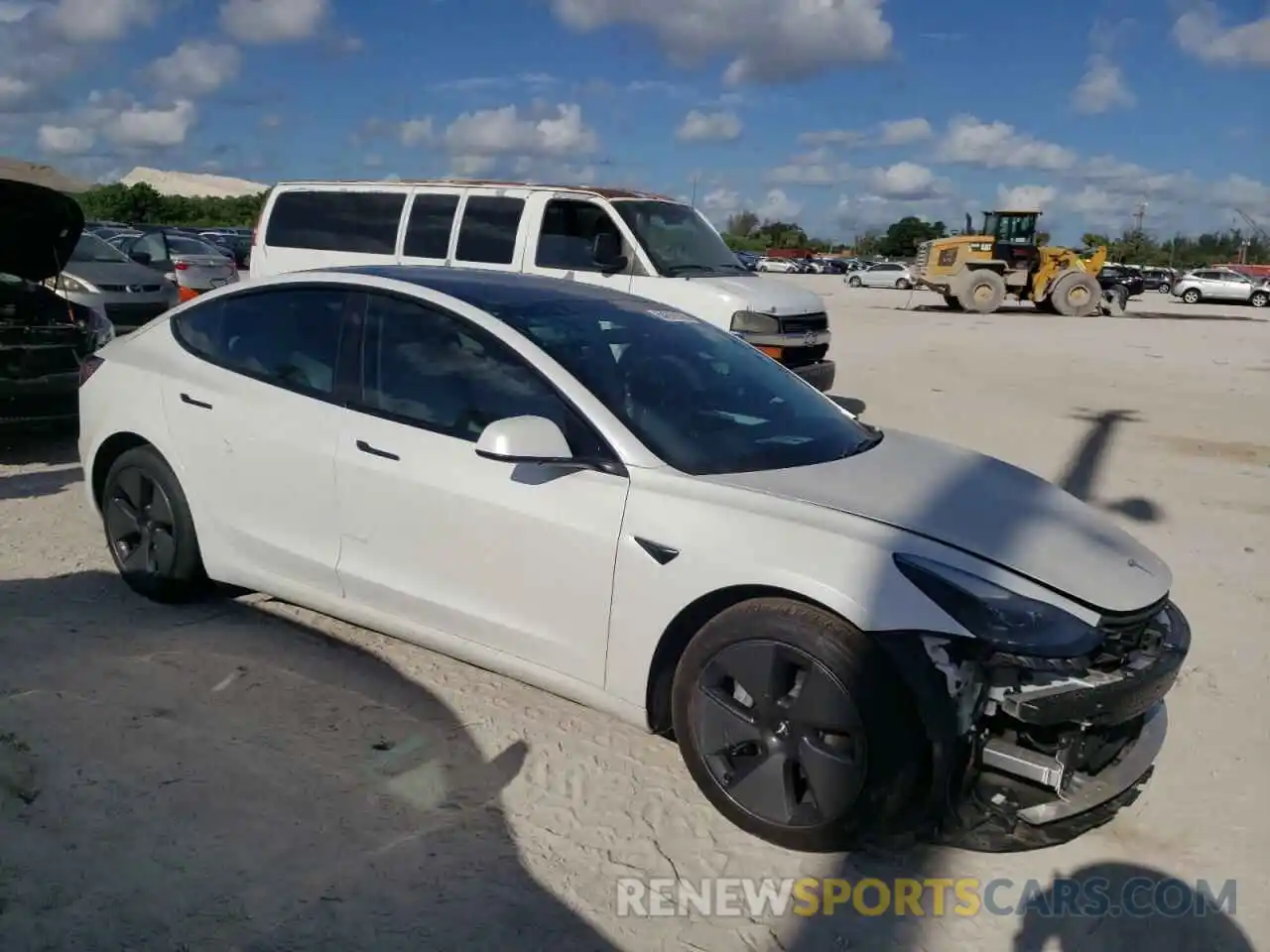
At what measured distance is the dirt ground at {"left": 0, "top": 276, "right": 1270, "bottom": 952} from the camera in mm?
2812

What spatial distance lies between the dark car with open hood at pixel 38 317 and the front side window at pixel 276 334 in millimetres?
3187

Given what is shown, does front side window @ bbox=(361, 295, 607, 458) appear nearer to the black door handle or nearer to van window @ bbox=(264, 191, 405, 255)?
the black door handle

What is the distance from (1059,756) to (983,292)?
1137 inches

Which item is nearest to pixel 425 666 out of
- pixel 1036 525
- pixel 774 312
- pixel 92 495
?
pixel 92 495

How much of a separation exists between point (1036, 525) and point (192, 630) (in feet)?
11.0

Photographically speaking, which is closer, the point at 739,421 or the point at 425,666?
the point at 739,421

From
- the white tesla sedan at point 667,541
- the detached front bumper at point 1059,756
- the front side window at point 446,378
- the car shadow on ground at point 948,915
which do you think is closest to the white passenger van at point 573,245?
the white tesla sedan at point 667,541

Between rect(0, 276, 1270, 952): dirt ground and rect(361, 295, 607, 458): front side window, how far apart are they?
1.06 meters

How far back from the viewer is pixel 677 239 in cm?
1007

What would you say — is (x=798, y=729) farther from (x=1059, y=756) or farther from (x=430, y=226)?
(x=430, y=226)

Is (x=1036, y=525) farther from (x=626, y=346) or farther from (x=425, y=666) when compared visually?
(x=425, y=666)

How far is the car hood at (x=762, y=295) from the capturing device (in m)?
9.39

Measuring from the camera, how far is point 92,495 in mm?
5016

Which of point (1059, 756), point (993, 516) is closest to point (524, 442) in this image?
point (993, 516)
